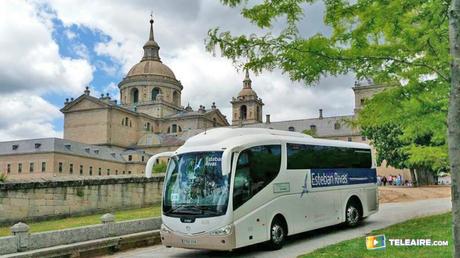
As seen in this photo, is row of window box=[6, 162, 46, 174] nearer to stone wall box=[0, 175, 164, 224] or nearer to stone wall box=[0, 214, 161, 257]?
stone wall box=[0, 175, 164, 224]

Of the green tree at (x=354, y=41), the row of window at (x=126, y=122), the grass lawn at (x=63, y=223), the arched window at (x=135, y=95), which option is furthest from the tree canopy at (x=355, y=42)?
the arched window at (x=135, y=95)

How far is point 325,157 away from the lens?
16.0m

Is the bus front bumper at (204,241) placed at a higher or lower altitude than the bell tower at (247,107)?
lower

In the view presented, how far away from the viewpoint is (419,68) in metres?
12.2

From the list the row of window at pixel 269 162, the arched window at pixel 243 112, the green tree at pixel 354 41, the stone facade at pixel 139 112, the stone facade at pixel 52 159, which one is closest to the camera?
the green tree at pixel 354 41

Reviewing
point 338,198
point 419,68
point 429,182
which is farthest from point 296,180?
point 429,182

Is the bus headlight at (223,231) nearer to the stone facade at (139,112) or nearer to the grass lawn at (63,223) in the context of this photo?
the grass lawn at (63,223)

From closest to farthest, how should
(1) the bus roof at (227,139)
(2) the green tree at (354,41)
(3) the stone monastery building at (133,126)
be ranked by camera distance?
(2) the green tree at (354,41) < (1) the bus roof at (227,139) < (3) the stone monastery building at (133,126)

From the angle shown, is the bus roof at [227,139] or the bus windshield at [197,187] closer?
the bus windshield at [197,187]

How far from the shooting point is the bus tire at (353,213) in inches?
658

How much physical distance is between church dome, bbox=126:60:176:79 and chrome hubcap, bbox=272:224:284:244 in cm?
10645

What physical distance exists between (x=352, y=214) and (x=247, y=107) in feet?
353

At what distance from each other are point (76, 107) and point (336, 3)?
10267cm

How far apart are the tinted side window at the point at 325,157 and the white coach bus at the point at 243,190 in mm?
32
